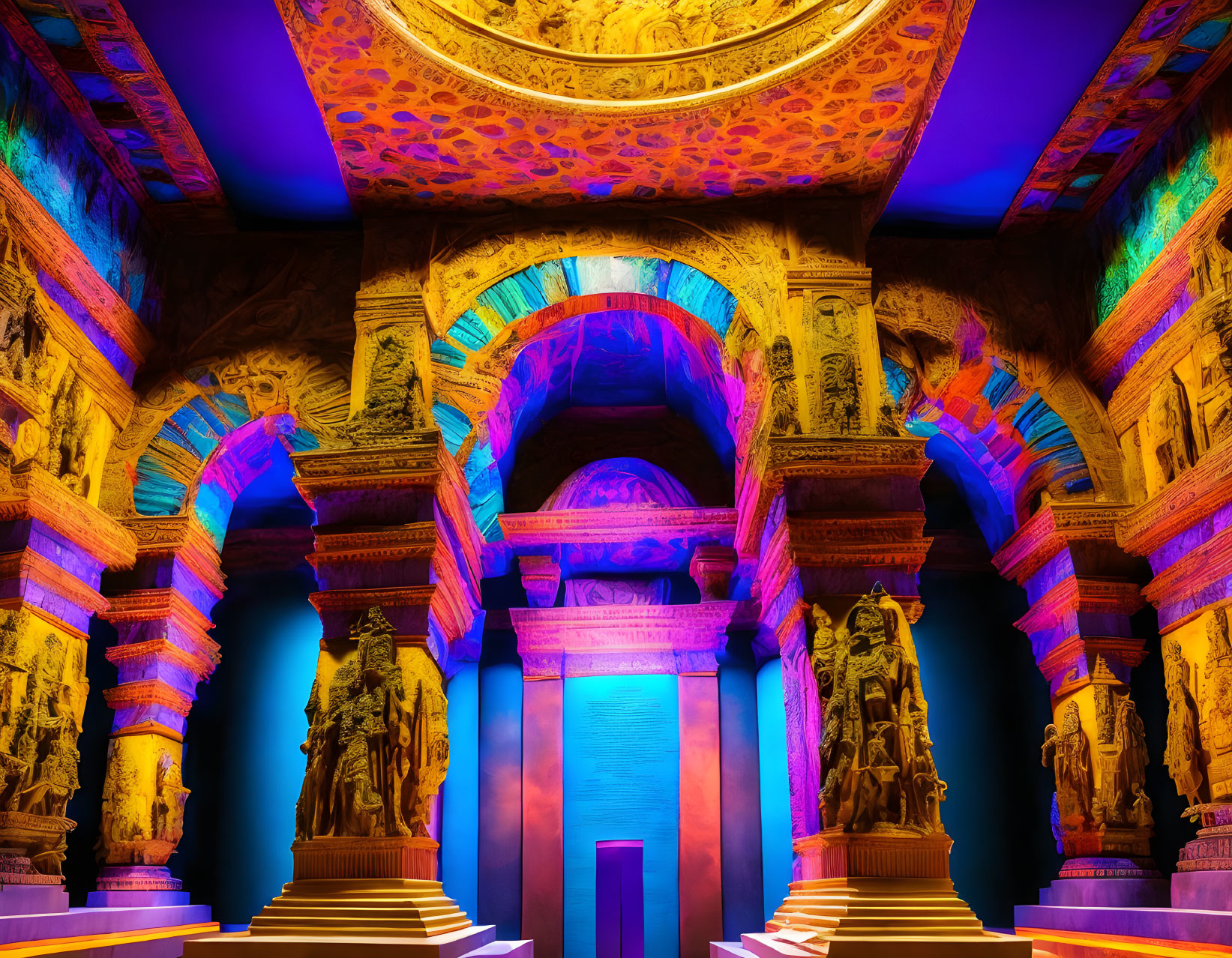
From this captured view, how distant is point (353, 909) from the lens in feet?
23.1

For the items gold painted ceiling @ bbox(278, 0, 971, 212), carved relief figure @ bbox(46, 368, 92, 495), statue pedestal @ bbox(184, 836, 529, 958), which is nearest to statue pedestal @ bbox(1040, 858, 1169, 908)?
statue pedestal @ bbox(184, 836, 529, 958)

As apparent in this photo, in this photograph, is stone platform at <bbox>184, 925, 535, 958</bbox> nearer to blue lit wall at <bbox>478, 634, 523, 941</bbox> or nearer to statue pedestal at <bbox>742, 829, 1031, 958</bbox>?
statue pedestal at <bbox>742, 829, 1031, 958</bbox>

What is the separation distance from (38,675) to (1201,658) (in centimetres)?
889

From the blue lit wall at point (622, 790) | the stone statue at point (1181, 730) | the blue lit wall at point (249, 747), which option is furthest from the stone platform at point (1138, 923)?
the blue lit wall at point (249, 747)

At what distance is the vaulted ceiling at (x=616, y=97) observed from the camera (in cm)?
784

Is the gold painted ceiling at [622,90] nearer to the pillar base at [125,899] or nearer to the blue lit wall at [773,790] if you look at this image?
the blue lit wall at [773,790]

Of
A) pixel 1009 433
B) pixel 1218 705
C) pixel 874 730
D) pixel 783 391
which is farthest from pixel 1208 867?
pixel 783 391

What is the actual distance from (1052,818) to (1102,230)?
5426mm

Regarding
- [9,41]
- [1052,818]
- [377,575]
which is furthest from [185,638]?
[1052,818]

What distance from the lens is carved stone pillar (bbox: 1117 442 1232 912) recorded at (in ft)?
24.5

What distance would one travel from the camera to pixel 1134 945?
273 inches

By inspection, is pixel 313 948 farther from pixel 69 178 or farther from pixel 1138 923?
pixel 69 178

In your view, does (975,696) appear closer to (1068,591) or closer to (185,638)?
(1068,591)

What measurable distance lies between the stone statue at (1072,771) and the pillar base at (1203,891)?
94 centimetres
